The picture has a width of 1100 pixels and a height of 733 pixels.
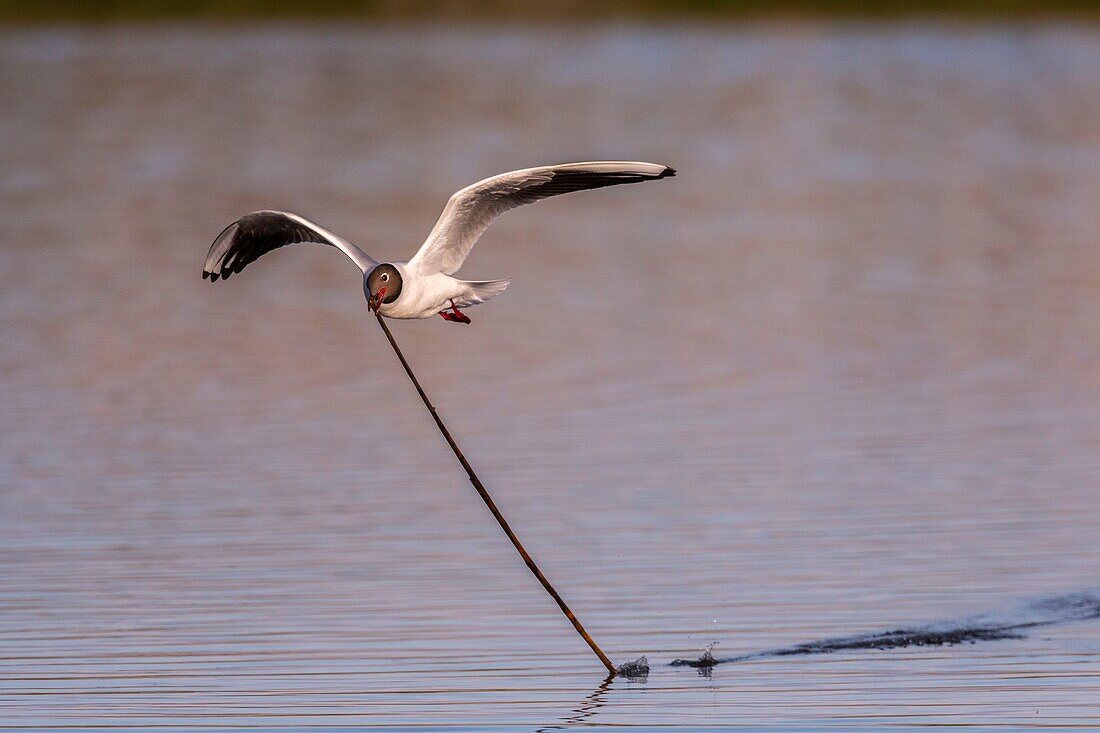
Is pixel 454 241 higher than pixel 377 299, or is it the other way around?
pixel 454 241

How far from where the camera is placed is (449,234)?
10656 millimetres

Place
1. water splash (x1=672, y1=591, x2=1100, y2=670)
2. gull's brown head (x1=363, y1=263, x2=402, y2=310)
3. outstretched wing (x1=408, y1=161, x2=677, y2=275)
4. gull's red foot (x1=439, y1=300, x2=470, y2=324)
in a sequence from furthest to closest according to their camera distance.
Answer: water splash (x1=672, y1=591, x2=1100, y2=670) → gull's red foot (x1=439, y1=300, x2=470, y2=324) → outstretched wing (x1=408, y1=161, x2=677, y2=275) → gull's brown head (x1=363, y1=263, x2=402, y2=310)

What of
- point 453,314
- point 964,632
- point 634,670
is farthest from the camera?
point 964,632

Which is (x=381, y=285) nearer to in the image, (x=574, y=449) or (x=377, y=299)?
(x=377, y=299)

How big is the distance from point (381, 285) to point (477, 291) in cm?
86

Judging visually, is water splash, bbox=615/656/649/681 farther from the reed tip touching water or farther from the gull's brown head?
the gull's brown head

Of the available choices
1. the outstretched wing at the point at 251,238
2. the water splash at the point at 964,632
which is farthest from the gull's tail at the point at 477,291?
the water splash at the point at 964,632

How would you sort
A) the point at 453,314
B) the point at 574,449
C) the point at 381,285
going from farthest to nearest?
the point at 574,449
the point at 453,314
the point at 381,285

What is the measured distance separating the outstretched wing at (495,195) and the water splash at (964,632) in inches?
84.0

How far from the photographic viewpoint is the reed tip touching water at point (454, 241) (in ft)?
32.7

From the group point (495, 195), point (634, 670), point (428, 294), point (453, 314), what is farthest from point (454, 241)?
point (634, 670)

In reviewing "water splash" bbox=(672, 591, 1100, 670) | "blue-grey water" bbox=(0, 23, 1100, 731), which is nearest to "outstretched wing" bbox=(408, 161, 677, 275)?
"blue-grey water" bbox=(0, 23, 1100, 731)

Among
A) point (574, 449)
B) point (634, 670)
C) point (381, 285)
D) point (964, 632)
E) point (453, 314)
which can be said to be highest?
point (381, 285)

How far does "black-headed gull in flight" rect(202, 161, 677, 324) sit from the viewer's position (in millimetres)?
9984
